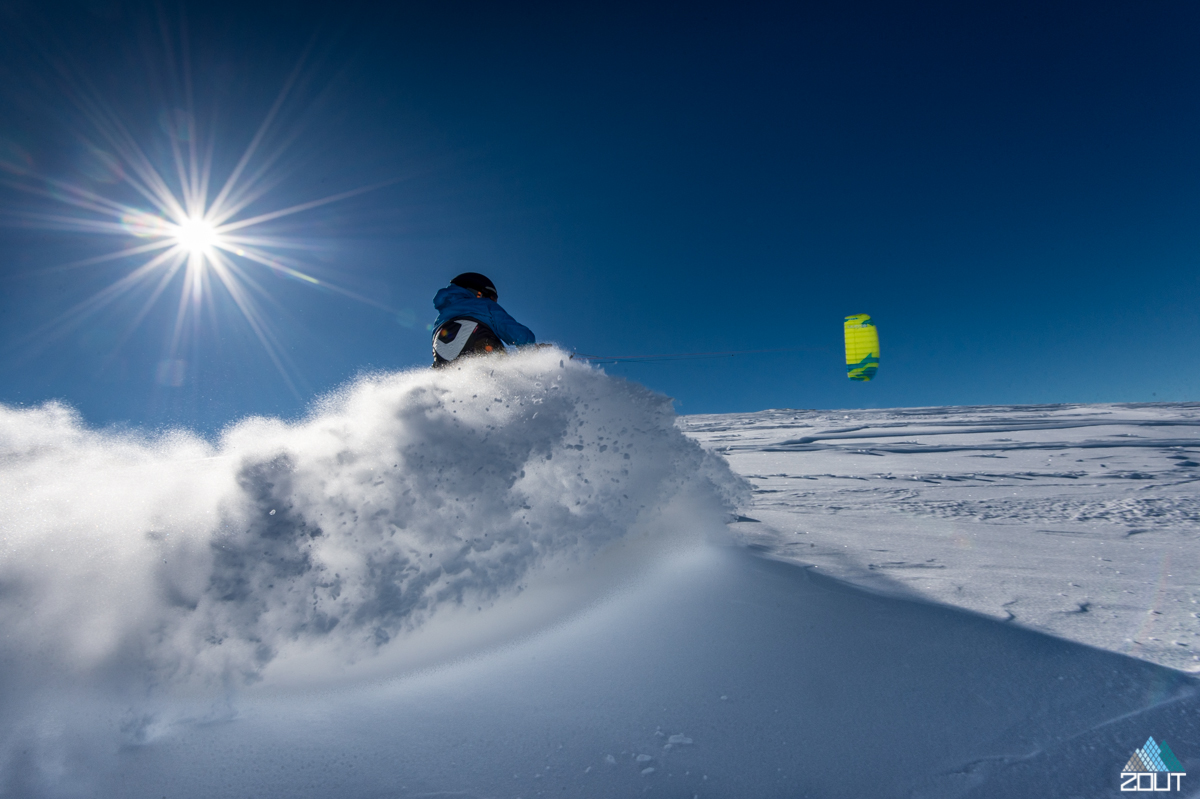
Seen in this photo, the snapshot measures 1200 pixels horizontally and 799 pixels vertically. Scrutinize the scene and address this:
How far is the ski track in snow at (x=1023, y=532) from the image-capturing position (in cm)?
169

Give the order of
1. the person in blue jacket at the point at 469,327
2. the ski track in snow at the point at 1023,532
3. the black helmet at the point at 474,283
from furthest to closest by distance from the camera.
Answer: the black helmet at the point at 474,283 → the person in blue jacket at the point at 469,327 → the ski track in snow at the point at 1023,532

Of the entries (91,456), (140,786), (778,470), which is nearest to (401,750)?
(140,786)

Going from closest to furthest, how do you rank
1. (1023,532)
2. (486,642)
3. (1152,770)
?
(1152,770), (486,642), (1023,532)

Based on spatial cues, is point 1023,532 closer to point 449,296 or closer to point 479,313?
point 479,313

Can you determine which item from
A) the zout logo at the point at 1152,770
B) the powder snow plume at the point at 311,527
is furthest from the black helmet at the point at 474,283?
the zout logo at the point at 1152,770

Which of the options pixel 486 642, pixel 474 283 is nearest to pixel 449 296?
pixel 474 283

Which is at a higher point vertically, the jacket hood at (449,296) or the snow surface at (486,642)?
the jacket hood at (449,296)

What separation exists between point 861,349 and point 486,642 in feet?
52.4

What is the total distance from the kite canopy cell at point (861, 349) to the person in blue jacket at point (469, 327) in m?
13.8

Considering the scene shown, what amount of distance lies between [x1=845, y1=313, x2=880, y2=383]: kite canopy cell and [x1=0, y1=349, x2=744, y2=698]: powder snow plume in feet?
46.7

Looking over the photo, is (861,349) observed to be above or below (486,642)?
above

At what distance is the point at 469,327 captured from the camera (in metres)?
3.81

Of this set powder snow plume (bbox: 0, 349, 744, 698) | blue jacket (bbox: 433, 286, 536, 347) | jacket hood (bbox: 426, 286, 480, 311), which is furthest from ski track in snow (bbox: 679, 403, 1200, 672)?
jacket hood (bbox: 426, 286, 480, 311)

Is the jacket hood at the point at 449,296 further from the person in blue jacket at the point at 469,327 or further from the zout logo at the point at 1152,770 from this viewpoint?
the zout logo at the point at 1152,770
